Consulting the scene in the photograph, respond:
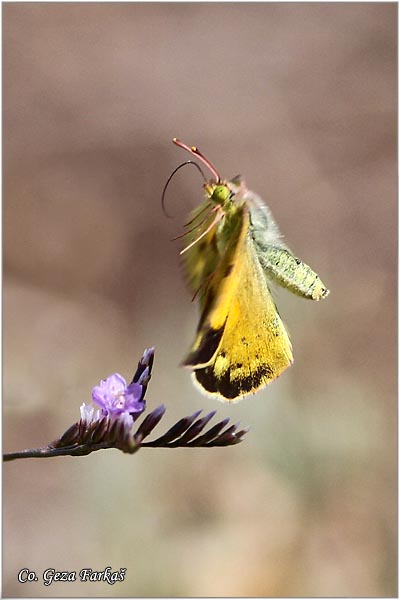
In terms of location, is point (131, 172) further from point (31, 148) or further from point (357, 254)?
point (357, 254)

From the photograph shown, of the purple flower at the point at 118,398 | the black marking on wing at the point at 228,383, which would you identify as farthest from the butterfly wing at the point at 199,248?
the purple flower at the point at 118,398

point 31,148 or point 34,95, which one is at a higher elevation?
point 34,95

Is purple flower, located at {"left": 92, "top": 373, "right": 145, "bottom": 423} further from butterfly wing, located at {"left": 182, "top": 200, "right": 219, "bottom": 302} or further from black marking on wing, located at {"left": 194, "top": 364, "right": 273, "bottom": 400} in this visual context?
butterfly wing, located at {"left": 182, "top": 200, "right": 219, "bottom": 302}

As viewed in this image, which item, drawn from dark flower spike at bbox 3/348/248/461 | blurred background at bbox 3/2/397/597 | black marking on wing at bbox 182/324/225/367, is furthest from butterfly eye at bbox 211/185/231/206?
blurred background at bbox 3/2/397/597

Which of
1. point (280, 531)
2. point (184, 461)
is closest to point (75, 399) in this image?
point (184, 461)

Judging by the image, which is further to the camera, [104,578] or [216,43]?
[216,43]

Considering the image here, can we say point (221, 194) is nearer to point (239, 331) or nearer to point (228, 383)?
point (239, 331)
